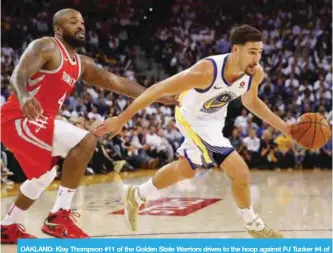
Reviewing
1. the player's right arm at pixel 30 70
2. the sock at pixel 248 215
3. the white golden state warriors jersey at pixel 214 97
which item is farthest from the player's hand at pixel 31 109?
the sock at pixel 248 215

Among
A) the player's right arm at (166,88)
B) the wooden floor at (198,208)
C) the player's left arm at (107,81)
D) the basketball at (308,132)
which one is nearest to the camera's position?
the player's right arm at (166,88)

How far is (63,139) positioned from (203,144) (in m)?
1.06

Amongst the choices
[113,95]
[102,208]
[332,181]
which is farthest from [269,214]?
[113,95]

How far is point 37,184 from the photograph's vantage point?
4.34 meters

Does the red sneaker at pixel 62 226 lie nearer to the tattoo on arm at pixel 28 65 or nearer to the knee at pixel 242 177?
the tattoo on arm at pixel 28 65

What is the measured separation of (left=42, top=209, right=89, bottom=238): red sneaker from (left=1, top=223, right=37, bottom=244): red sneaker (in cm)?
35

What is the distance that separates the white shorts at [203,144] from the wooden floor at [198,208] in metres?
0.71

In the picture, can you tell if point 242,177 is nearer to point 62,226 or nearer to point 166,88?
point 166,88

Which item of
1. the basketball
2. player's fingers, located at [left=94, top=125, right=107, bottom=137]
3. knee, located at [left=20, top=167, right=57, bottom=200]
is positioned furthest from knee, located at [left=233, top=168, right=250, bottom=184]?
knee, located at [left=20, top=167, right=57, bottom=200]

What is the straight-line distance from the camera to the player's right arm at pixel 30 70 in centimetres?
367

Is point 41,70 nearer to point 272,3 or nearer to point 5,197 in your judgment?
point 5,197

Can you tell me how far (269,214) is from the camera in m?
6.19

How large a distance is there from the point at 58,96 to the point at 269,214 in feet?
9.58

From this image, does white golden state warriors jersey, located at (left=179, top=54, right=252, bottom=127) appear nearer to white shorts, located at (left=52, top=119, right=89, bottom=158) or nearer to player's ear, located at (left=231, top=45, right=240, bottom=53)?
player's ear, located at (left=231, top=45, right=240, bottom=53)
